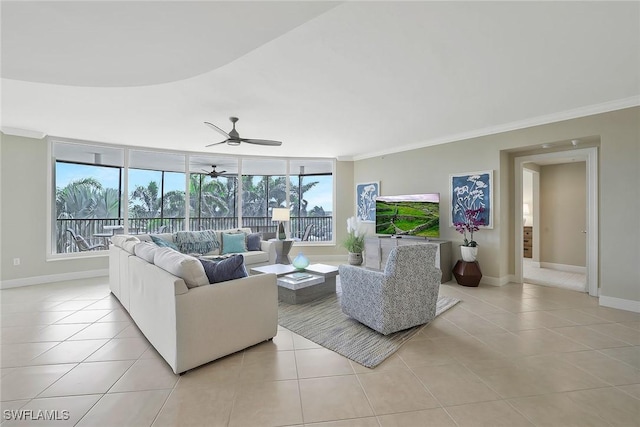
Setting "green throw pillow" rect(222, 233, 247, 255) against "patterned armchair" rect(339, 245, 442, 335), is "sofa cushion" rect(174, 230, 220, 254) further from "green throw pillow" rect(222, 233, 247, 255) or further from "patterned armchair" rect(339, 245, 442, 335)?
"patterned armchair" rect(339, 245, 442, 335)

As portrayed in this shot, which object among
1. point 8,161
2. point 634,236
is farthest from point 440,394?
point 8,161

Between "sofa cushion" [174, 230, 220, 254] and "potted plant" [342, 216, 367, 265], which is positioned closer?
"sofa cushion" [174, 230, 220, 254]

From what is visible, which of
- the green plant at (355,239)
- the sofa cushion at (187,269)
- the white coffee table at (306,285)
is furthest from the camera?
the green plant at (355,239)

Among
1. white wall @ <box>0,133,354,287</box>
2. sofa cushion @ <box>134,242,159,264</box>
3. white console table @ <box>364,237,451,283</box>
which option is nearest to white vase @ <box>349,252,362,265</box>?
white console table @ <box>364,237,451,283</box>

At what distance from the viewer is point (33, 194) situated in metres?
4.86

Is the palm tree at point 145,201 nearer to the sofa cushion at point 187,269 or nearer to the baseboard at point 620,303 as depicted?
the sofa cushion at point 187,269

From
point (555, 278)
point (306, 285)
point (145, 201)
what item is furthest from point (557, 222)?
point (145, 201)

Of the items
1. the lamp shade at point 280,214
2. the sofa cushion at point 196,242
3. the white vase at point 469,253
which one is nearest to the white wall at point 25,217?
the sofa cushion at point 196,242

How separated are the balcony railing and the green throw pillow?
1777mm

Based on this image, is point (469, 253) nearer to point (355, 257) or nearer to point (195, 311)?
point (355, 257)

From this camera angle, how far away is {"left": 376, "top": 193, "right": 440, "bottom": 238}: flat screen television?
5.27 metres

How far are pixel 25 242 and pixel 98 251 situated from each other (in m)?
1.05

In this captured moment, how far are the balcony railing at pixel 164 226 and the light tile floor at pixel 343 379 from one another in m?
2.69

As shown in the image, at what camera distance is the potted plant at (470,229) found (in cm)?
465
